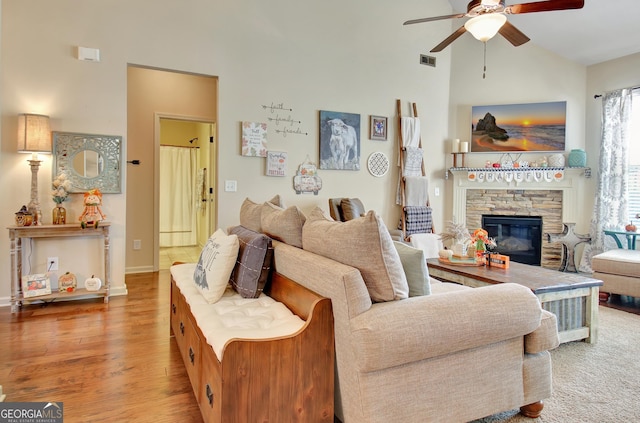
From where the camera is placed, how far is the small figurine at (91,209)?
358cm

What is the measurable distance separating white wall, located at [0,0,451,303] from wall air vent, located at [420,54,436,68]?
0.07 meters

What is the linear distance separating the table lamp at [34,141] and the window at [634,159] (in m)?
6.77

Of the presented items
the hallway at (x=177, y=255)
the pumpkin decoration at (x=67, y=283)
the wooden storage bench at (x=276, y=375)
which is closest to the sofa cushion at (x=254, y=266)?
the wooden storage bench at (x=276, y=375)

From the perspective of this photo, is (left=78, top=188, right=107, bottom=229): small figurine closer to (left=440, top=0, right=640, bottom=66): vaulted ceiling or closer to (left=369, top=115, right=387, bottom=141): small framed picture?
(left=369, top=115, right=387, bottom=141): small framed picture

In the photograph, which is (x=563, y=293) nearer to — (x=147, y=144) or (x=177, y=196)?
(x=147, y=144)

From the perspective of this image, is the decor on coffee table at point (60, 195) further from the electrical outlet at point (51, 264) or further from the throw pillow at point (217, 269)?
the throw pillow at point (217, 269)

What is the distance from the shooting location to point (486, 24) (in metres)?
3.12

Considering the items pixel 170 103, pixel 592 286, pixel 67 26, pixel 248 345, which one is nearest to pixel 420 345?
pixel 248 345

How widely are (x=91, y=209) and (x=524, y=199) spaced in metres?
5.69

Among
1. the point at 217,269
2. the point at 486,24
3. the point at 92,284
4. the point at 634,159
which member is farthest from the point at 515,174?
the point at 92,284

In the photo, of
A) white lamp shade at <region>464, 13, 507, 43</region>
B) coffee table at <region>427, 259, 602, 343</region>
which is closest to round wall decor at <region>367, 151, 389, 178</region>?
white lamp shade at <region>464, 13, 507, 43</region>

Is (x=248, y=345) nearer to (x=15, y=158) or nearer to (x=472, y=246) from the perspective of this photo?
(x=472, y=246)

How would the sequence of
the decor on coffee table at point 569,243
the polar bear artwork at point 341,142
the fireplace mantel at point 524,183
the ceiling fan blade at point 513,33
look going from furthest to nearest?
the fireplace mantel at point 524,183 → the decor on coffee table at point 569,243 → the polar bear artwork at point 341,142 → the ceiling fan blade at point 513,33

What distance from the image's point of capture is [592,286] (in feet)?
9.19
